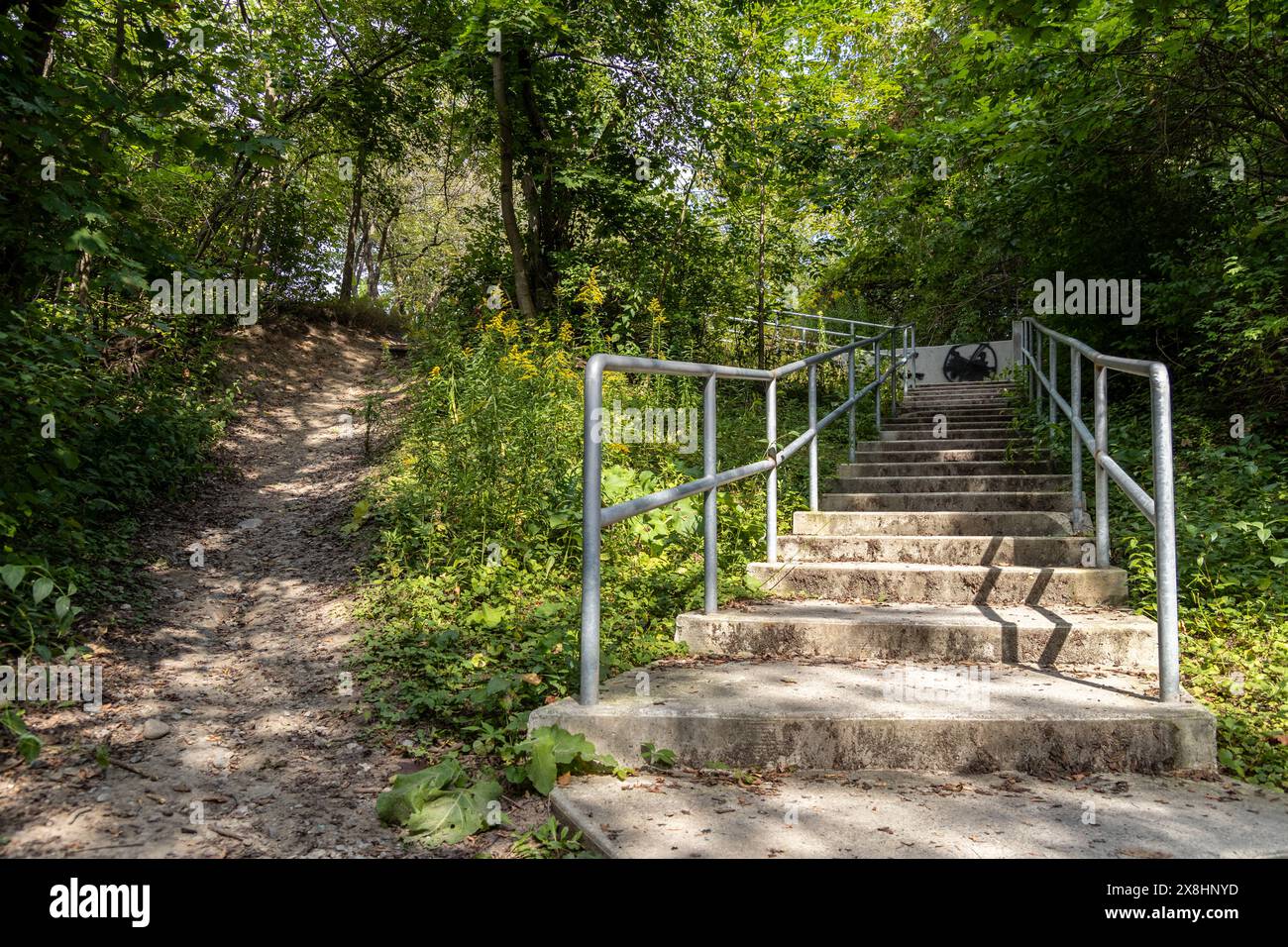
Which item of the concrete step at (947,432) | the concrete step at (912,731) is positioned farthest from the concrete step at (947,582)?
the concrete step at (947,432)

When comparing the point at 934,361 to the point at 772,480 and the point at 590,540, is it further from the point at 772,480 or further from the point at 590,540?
the point at 590,540

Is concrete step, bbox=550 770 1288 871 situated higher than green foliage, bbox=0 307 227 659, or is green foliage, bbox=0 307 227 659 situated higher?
green foliage, bbox=0 307 227 659

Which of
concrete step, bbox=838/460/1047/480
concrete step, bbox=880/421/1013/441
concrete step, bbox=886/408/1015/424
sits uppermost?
concrete step, bbox=886/408/1015/424

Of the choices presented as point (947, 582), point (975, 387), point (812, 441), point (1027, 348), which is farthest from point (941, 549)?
point (975, 387)

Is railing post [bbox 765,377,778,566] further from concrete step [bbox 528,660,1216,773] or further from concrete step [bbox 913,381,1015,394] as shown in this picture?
concrete step [bbox 913,381,1015,394]

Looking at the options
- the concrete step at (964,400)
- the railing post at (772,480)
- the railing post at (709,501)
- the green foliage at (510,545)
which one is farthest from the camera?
the concrete step at (964,400)

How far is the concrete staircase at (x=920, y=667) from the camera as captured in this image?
268 cm

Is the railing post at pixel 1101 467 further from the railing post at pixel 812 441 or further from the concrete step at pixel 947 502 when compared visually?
the railing post at pixel 812 441

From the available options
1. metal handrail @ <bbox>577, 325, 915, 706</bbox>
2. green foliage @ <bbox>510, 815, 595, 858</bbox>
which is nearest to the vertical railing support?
metal handrail @ <bbox>577, 325, 915, 706</bbox>

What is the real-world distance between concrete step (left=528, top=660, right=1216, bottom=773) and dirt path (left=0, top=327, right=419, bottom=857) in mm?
902

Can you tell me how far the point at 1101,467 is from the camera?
393 centimetres

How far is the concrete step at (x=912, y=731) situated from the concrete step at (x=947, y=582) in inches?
43.6

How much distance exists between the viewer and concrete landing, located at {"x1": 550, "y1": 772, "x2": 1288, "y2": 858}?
2094 millimetres
